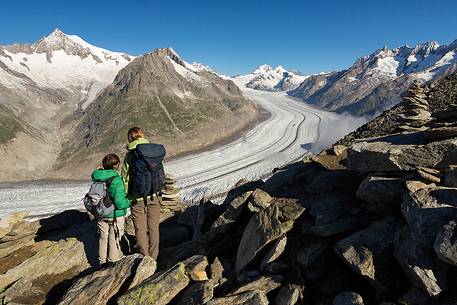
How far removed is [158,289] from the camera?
8.27m

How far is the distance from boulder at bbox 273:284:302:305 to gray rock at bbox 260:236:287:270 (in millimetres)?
890

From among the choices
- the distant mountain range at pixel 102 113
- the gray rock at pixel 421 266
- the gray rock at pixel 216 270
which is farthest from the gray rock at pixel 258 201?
the distant mountain range at pixel 102 113

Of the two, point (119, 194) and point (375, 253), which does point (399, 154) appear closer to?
point (375, 253)

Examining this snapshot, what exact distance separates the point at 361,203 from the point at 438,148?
6.91 feet

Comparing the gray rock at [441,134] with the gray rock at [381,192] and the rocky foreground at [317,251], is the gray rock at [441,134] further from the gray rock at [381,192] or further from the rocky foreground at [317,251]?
the gray rock at [381,192]

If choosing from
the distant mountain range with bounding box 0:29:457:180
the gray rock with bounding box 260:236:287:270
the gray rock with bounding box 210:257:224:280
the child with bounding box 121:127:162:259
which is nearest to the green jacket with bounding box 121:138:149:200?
the child with bounding box 121:127:162:259

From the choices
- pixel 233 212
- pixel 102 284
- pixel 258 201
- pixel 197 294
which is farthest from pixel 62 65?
pixel 197 294

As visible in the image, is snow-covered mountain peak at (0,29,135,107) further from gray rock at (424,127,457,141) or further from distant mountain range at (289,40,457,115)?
gray rock at (424,127,457,141)

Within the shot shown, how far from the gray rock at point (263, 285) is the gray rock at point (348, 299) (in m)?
1.30

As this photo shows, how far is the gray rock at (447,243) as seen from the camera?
5660mm

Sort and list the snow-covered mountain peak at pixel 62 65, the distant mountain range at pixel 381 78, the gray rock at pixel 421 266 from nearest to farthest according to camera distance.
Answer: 1. the gray rock at pixel 421 266
2. the snow-covered mountain peak at pixel 62 65
3. the distant mountain range at pixel 381 78

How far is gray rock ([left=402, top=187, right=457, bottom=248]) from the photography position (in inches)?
252

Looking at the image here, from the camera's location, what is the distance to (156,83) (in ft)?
230

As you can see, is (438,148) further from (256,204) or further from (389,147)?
(256,204)
